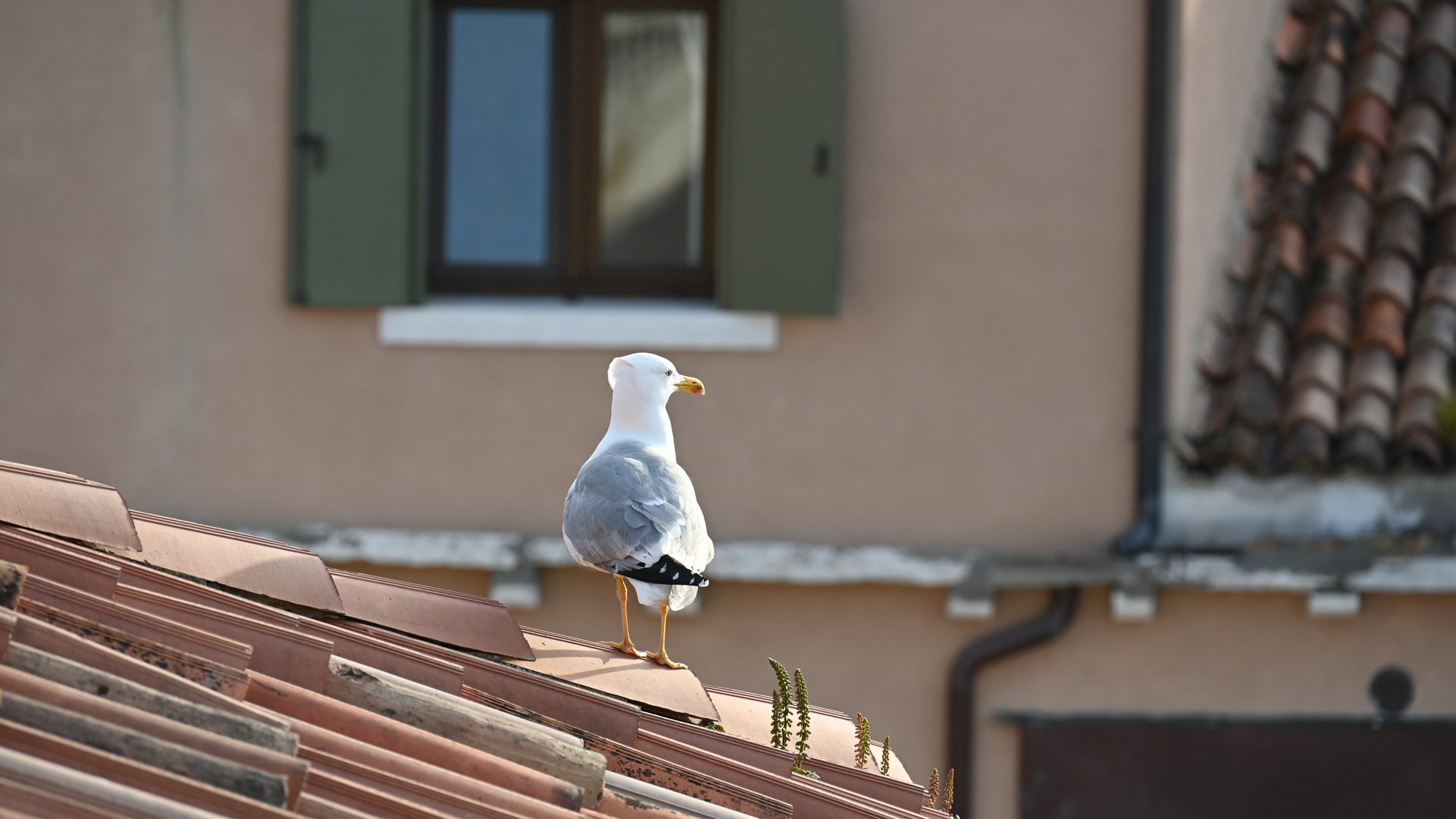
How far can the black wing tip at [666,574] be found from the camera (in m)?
2.65

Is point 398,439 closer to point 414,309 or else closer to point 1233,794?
point 414,309

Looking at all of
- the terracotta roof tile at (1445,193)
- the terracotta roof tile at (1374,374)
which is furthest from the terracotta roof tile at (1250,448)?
the terracotta roof tile at (1445,193)

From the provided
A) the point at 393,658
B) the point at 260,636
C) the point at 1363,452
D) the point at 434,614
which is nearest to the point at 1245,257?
the point at 1363,452

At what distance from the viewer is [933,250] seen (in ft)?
18.0

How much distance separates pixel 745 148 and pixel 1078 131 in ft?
4.07

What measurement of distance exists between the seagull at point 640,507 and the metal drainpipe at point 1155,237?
2.86 meters

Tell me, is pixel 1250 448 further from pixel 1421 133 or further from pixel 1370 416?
pixel 1421 133

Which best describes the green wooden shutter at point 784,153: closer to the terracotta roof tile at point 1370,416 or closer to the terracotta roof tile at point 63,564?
the terracotta roof tile at point 1370,416

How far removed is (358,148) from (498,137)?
1.84 feet

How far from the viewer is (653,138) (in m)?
5.66

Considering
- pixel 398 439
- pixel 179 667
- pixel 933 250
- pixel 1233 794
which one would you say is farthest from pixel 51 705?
pixel 1233 794

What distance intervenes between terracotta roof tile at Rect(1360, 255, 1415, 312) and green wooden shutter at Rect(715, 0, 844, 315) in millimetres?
1946

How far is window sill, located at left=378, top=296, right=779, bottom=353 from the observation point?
5387 mm

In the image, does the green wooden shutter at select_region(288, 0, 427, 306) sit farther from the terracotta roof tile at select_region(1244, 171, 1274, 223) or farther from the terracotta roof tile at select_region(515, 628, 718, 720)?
the terracotta roof tile at select_region(1244, 171, 1274, 223)
